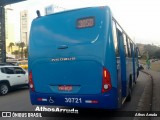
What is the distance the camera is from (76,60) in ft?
22.2

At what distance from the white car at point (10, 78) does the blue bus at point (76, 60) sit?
6.49 meters

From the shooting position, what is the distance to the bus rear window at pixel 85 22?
265 inches

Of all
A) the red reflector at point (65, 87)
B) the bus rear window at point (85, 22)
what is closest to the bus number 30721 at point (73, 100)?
the red reflector at point (65, 87)

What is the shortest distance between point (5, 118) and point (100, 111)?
296 cm

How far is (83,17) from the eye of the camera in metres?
6.89

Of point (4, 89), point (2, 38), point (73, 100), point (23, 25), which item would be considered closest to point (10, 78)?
point (4, 89)

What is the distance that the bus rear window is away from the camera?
22.1ft

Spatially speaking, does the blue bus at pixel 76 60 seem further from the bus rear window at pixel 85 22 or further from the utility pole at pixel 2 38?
the utility pole at pixel 2 38

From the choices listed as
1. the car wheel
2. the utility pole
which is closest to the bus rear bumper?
the car wheel

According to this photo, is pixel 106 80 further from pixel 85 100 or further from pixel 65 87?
pixel 65 87

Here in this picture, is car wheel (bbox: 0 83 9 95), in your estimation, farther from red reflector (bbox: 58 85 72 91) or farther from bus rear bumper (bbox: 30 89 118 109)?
red reflector (bbox: 58 85 72 91)

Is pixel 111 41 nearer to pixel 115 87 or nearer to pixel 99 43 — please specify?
pixel 99 43

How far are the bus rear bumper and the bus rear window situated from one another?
1.73 metres

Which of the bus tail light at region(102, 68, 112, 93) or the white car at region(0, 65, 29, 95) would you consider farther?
the white car at region(0, 65, 29, 95)
